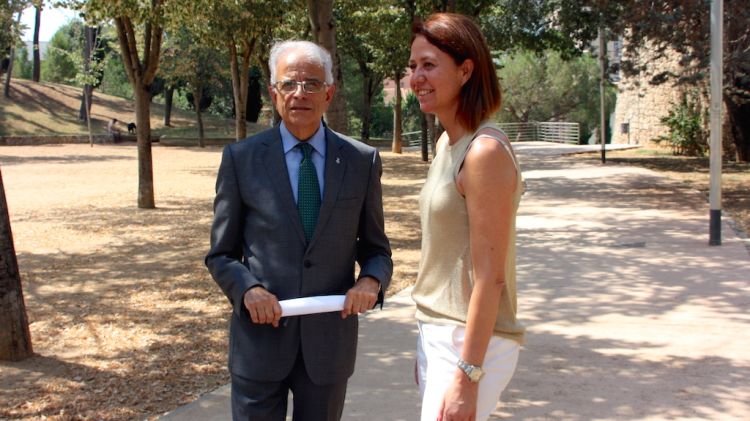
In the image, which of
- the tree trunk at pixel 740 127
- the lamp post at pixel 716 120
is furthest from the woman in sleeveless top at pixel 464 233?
the tree trunk at pixel 740 127

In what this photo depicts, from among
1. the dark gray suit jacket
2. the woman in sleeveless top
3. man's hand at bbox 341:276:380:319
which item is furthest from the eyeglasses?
man's hand at bbox 341:276:380:319

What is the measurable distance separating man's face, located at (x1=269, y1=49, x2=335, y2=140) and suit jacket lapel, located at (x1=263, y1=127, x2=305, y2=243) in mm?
96

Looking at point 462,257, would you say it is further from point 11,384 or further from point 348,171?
point 11,384

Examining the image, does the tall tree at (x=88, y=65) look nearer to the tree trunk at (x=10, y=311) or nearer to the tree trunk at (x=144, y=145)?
the tree trunk at (x=144, y=145)

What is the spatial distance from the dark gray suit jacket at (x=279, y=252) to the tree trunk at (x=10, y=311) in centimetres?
368

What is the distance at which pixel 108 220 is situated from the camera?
14.0 m

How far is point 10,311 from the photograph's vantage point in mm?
5898

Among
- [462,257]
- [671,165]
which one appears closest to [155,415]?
[462,257]

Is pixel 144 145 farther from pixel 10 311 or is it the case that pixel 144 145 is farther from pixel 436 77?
pixel 436 77

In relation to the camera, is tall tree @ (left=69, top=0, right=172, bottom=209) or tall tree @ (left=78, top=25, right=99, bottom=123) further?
tall tree @ (left=78, top=25, right=99, bottom=123)

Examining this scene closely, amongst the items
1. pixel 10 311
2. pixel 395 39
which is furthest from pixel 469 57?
pixel 395 39

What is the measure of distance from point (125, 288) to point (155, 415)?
3.83 meters

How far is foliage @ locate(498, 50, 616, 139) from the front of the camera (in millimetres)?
51625

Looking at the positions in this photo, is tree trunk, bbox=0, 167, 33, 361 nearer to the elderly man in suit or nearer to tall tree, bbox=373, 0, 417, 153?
the elderly man in suit
